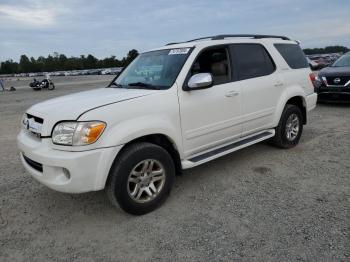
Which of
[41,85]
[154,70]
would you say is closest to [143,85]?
[154,70]

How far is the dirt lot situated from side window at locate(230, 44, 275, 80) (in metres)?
1.34

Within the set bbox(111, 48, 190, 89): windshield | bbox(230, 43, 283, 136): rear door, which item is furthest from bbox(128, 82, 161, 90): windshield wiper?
bbox(230, 43, 283, 136): rear door

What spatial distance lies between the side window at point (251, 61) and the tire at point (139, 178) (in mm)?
1726

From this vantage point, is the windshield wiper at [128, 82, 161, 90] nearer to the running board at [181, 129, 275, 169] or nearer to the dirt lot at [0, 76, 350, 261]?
the running board at [181, 129, 275, 169]

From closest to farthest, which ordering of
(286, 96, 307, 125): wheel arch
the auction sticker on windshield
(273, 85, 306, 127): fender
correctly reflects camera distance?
the auction sticker on windshield
(273, 85, 306, 127): fender
(286, 96, 307, 125): wheel arch

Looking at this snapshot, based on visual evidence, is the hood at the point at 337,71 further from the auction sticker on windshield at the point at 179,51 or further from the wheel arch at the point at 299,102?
the auction sticker on windshield at the point at 179,51

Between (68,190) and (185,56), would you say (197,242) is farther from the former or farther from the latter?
(185,56)

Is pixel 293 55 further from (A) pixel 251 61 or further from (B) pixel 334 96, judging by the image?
(B) pixel 334 96

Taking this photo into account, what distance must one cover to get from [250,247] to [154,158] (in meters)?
1.29

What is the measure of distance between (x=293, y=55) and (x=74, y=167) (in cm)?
423

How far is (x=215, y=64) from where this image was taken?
4391mm

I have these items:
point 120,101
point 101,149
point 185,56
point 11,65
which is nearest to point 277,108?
point 185,56

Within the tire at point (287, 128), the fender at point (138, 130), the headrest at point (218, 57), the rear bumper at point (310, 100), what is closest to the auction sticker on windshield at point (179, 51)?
the headrest at point (218, 57)

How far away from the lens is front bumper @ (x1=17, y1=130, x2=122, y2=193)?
3092 millimetres
